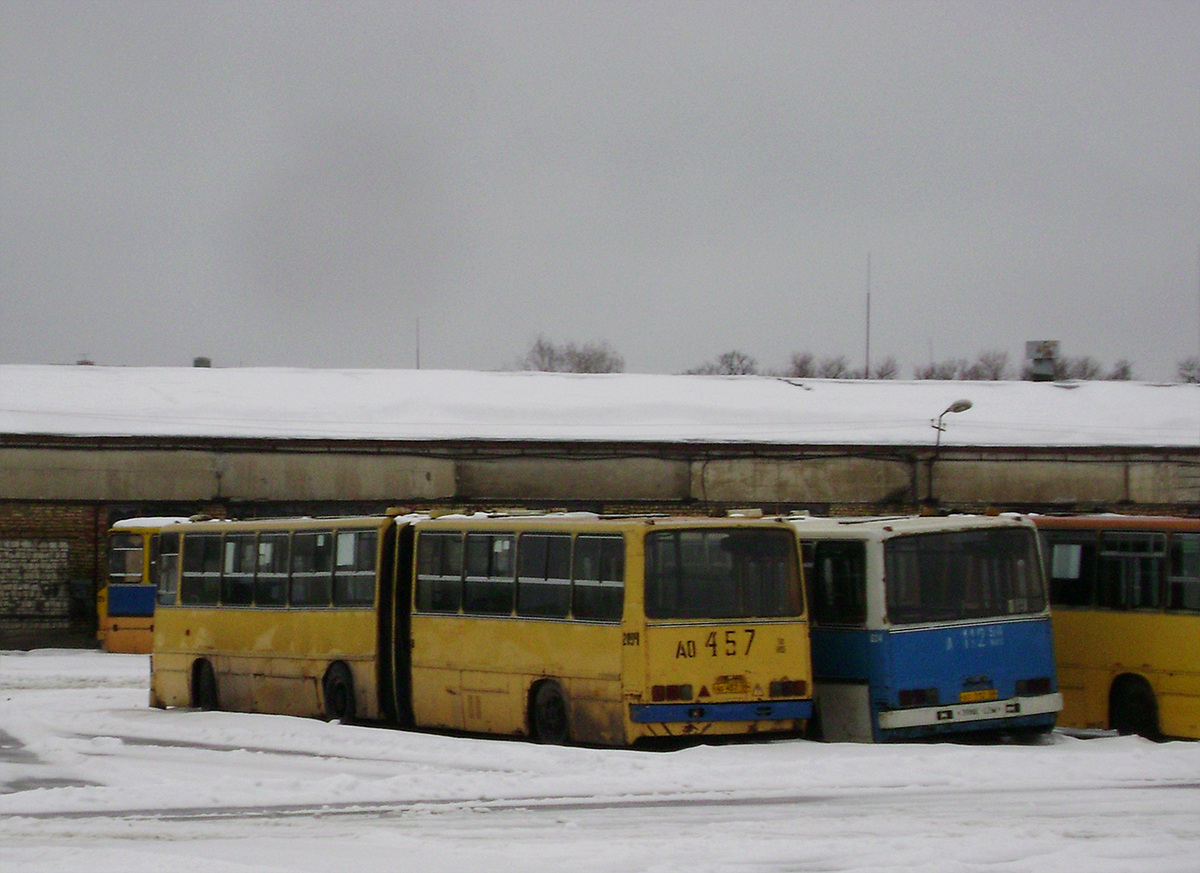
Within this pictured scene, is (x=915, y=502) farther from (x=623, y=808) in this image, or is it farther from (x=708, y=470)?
(x=623, y=808)

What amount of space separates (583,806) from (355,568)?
9.55m

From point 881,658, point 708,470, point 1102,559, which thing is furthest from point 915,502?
point 881,658

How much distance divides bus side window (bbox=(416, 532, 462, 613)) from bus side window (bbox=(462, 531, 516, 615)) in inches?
8.9

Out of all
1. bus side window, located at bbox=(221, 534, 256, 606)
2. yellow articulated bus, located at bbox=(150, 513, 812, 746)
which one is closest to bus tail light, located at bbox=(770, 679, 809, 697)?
yellow articulated bus, located at bbox=(150, 513, 812, 746)

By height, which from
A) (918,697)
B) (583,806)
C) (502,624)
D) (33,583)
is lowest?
(583,806)

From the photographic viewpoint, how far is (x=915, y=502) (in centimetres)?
4544

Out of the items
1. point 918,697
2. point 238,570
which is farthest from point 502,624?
point 238,570

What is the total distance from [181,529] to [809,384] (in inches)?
1228

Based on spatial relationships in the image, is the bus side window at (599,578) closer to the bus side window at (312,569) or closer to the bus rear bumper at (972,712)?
the bus rear bumper at (972,712)

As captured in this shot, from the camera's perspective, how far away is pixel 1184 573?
1911cm

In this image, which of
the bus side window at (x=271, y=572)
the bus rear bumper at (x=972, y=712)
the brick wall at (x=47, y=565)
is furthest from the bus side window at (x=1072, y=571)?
the brick wall at (x=47, y=565)

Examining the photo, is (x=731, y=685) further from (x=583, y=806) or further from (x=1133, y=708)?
(x=1133, y=708)

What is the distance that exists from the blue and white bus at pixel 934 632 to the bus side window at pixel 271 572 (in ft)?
27.9

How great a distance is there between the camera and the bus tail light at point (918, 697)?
17688mm
